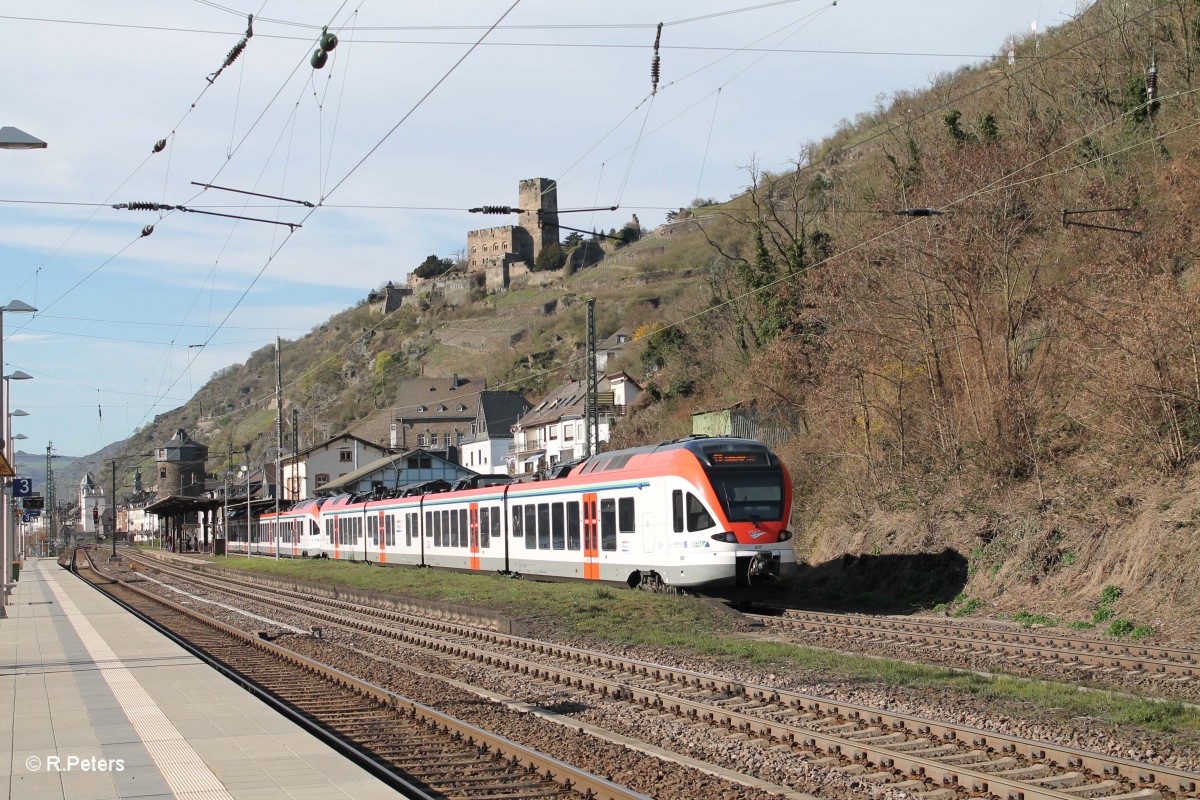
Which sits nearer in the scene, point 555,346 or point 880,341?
point 880,341

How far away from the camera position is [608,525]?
23672mm

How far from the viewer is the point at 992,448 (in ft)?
76.9

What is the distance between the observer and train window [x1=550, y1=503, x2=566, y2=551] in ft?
85.2

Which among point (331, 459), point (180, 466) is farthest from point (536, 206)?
point (331, 459)

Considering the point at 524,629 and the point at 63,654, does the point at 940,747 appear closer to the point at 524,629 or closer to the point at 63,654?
the point at 524,629

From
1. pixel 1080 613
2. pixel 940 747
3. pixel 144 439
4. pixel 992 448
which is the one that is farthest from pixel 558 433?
pixel 144 439

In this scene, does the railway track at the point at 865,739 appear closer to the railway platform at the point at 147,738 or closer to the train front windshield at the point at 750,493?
the railway platform at the point at 147,738

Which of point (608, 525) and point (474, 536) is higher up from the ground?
point (608, 525)

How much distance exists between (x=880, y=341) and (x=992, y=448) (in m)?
4.58

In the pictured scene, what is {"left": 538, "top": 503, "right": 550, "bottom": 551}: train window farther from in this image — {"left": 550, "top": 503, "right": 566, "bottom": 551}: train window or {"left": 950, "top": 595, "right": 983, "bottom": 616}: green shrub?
{"left": 950, "top": 595, "right": 983, "bottom": 616}: green shrub

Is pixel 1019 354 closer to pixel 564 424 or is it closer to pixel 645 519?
pixel 645 519

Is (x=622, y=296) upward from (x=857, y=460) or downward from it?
upward

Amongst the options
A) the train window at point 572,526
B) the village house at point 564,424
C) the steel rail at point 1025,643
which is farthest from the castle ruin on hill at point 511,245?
the steel rail at point 1025,643

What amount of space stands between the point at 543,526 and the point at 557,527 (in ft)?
3.17
